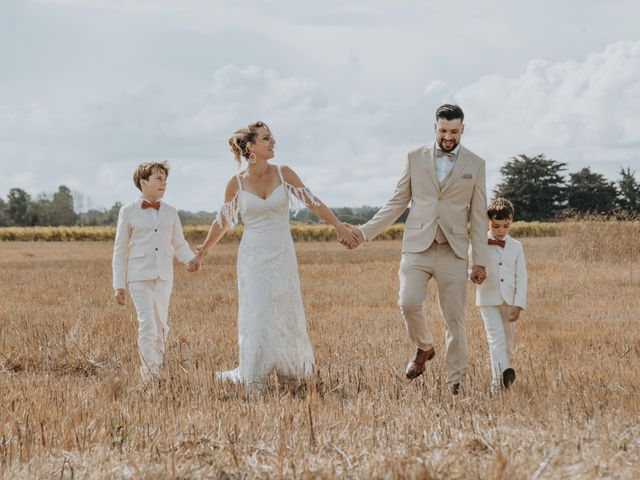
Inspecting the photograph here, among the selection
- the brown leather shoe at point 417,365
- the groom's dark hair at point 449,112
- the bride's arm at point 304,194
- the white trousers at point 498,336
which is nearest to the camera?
the groom's dark hair at point 449,112

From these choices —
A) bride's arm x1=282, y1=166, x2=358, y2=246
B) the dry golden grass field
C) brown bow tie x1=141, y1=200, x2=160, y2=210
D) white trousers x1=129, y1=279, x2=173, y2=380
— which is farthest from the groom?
brown bow tie x1=141, y1=200, x2=160, y2=210

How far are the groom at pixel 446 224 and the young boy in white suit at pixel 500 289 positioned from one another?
0.22m

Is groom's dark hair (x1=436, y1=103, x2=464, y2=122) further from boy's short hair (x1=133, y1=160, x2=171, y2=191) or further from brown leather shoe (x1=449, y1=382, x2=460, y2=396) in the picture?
boy's short hair (x1=133, y1=160, x2=171, y2=191)

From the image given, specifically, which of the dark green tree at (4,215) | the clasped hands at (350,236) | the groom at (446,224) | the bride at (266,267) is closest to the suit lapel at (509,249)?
the groom at (446,224)

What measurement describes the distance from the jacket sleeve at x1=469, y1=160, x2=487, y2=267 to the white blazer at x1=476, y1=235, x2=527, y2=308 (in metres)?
0.18

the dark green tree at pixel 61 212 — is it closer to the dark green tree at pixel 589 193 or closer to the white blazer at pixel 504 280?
the dark green tree at pixel 589 193

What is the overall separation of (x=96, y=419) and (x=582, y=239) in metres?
21.2

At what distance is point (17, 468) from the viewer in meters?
4.70

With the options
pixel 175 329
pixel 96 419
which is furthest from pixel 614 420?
pixel 175 329

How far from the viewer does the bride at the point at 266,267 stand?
7.19 metres

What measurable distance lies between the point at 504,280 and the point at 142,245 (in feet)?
11.2

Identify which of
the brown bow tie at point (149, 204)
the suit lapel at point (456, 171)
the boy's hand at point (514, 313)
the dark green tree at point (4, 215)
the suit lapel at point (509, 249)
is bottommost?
the boy's hand at point (514, 313)

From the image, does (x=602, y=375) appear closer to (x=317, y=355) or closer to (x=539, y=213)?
(x=317, y=355)

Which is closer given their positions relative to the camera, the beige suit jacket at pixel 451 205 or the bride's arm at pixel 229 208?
the beige suit jacket at pixel 451 205
